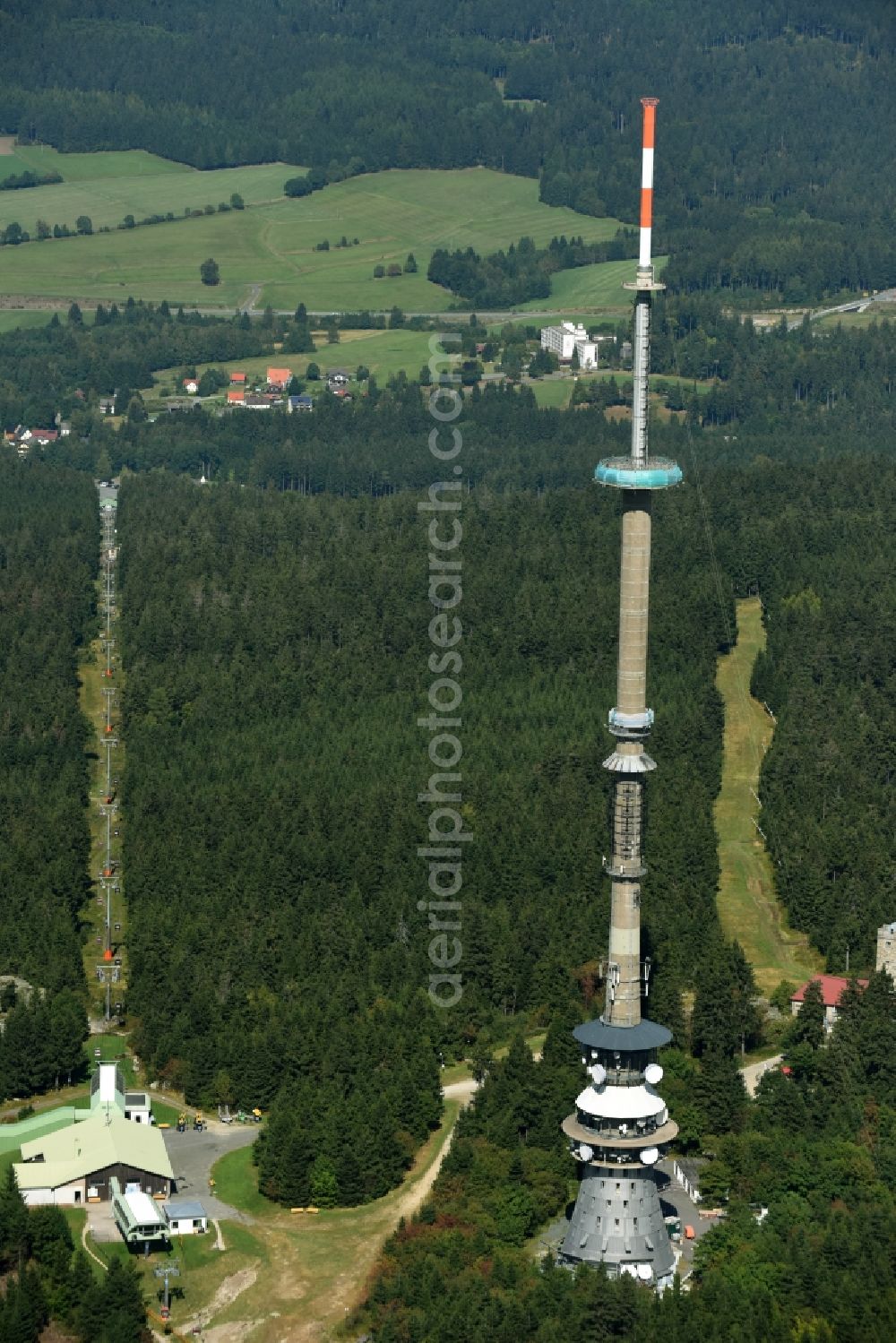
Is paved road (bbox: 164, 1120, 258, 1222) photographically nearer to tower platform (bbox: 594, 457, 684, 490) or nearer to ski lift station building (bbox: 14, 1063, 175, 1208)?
ski lift station building (bbox: 14, 1063, 175, 1208)

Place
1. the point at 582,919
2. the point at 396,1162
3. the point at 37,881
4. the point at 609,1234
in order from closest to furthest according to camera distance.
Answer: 1. the point at 609,1234
2. the point at 396,1162
3. the point at 582,919
4. the point at 37,881

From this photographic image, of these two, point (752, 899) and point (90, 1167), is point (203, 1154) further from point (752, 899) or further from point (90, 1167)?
point (752, 899)

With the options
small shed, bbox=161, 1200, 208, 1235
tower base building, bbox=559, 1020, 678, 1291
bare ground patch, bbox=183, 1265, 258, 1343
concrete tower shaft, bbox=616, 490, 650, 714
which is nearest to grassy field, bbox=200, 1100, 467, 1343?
bare ground patch, bbox=183, 1265, 258, 1343

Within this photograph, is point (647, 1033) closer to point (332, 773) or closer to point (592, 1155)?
point (592, 1155)

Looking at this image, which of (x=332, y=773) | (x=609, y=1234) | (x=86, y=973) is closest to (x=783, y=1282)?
(x=609, y=1234)

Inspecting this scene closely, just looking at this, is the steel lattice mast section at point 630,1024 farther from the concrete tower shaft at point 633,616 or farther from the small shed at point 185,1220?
the small shed at point 185,1220

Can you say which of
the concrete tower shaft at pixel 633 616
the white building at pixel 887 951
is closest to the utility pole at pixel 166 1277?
the concrete tower shaft at pixel 633 616

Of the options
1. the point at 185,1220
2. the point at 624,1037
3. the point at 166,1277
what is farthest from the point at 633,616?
the point at 166,1277
